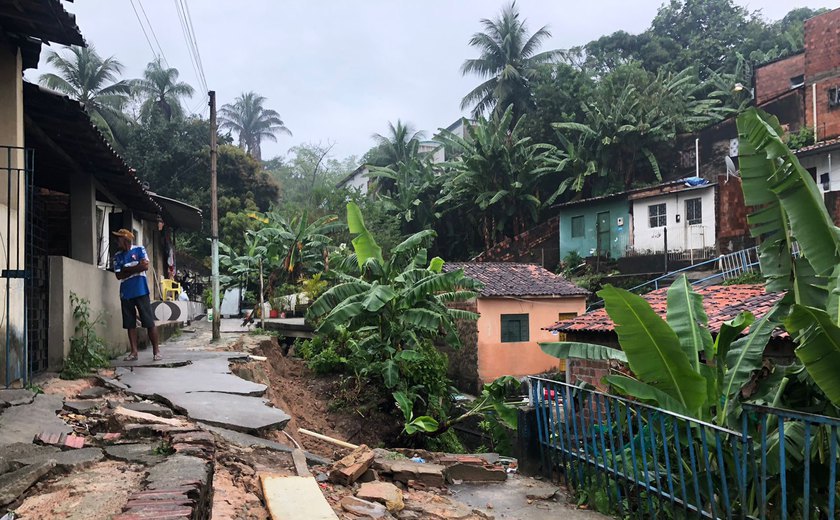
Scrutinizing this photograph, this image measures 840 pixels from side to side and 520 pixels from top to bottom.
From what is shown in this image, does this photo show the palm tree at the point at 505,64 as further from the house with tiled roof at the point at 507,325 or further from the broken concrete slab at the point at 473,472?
the broken concrete slab at the point at 473,472

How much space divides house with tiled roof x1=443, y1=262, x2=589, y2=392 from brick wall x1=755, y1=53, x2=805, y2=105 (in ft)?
48.9

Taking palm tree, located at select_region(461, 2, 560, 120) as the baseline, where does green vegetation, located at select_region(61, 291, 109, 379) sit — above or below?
below

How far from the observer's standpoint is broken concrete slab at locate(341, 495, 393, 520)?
14.0ft

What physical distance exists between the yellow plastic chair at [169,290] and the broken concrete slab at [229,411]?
32.6ft

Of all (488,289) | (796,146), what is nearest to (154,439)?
(488,289)

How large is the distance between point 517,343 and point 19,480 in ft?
54.1

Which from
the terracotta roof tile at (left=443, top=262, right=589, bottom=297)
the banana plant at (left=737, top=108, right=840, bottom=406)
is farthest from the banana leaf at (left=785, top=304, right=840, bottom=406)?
the terracotta roof tile at (left=443, top=262, right=589, bottom=297)

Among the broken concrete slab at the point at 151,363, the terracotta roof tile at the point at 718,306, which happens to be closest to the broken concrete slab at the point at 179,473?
the broken concrete slab at the point at 151,363

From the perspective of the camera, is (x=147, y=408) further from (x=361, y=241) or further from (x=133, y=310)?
(x=361, y=241)

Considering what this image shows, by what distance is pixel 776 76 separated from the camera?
2652cm

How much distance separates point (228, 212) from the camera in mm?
28078

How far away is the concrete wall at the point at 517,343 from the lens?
18.0 metres

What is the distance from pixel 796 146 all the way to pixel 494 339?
14.0 meters

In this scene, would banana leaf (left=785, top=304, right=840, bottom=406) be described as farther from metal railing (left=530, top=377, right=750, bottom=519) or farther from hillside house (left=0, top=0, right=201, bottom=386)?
hillside house (left=0, top=0, right=201, bottom=386)
